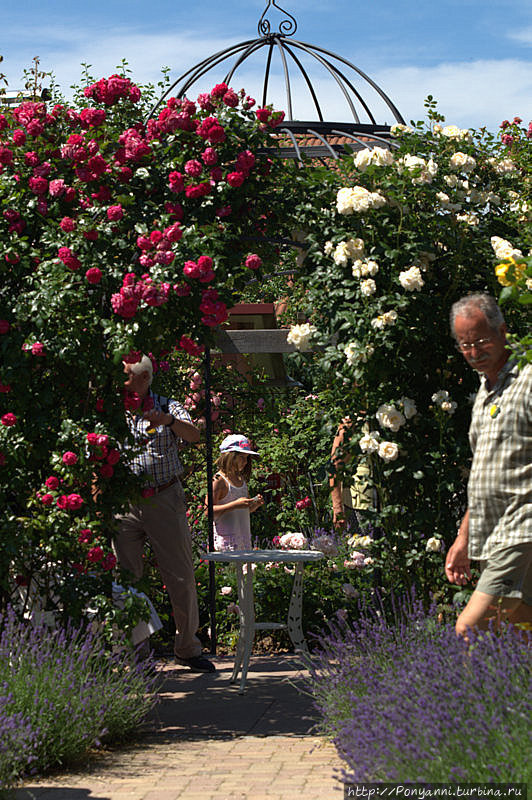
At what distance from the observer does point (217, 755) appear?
4070 millimetres

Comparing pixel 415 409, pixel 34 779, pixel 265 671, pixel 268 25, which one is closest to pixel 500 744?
pixel 34 779

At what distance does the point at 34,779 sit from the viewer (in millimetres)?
3727

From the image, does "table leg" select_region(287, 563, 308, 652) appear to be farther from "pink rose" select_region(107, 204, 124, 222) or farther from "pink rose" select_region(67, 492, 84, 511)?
"pink rose" select_region(107, 204, 124, 222)

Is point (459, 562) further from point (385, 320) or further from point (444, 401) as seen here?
point (385, 320)

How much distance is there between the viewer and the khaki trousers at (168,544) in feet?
18.0

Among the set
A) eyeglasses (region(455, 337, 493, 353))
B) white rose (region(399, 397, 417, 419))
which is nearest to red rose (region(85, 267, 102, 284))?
white rose (region(399, 397, 417, 419))

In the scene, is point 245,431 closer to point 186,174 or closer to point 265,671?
point 265,671

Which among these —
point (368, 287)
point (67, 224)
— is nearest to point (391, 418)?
point (368, 287)

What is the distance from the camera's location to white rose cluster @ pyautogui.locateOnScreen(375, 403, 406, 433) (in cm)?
482

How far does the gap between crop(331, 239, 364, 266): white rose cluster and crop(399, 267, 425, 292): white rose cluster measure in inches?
11.4

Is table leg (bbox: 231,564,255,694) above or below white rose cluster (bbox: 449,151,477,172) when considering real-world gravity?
below

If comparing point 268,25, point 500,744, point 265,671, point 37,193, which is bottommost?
point 265,671

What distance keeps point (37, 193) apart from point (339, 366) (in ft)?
5.91

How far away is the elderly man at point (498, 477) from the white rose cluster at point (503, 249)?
3.83ft
